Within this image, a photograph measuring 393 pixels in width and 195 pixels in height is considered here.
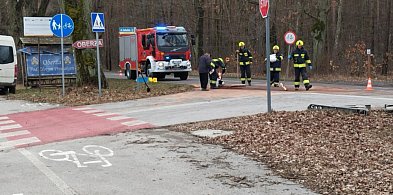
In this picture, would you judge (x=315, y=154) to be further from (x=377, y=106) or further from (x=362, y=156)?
(x=377, y=106)

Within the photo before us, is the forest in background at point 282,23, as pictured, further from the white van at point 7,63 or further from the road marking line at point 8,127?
the road marking line at point 8,127

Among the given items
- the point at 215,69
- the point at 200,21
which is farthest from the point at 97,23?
the point at 200,21

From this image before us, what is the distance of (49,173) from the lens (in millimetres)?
6988

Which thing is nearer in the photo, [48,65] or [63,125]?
[63,125]

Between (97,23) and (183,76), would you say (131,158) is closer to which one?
(97,23)

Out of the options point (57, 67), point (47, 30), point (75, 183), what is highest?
point (47, 30)

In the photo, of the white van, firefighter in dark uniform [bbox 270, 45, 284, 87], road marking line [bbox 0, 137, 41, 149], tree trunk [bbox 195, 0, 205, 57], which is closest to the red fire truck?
the white van

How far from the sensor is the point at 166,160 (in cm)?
776

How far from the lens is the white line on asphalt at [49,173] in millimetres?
6045

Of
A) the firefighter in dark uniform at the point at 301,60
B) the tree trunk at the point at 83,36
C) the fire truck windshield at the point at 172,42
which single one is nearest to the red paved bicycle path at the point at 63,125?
the tree trunk at the point at 83,36

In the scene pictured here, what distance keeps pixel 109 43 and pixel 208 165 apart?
5518cm

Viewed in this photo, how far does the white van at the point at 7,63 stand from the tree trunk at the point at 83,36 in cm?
402

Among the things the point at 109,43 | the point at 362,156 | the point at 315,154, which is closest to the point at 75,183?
the point at 315,154

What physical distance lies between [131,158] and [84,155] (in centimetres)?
92
